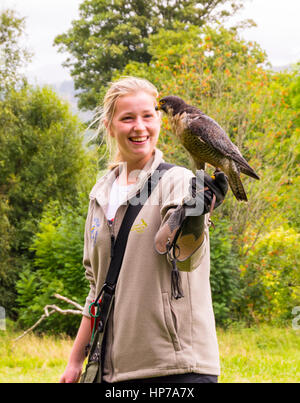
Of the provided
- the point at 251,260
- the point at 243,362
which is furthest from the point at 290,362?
the point at 251,260

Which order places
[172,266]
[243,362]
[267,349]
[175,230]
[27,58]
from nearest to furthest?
[175,230] < [172,266] < [243,362] < [267,349] < [27,58]

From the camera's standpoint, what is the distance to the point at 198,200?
4.94 feet

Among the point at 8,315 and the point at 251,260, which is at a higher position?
the point at 251,260

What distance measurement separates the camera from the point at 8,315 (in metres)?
11.3

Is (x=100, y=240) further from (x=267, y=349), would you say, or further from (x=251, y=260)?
(x=251, y=260)

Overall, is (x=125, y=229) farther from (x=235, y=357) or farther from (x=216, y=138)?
(x=235, y=357)

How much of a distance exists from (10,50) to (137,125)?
1166 cm

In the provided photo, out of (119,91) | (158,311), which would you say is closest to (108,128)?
(119,91)

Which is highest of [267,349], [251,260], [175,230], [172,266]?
[175,230]

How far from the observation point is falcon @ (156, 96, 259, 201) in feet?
7.19

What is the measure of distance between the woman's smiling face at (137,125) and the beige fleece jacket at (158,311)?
0.20m

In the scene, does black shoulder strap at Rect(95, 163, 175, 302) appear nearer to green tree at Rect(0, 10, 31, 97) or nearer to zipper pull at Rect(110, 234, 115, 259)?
zipper pull at Rect(110, 234, 115, 259)

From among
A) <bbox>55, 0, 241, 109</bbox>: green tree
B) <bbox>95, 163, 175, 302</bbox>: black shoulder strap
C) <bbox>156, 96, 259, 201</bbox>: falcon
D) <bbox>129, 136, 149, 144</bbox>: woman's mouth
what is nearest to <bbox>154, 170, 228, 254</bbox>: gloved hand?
<bbox>95, 163, 175, 302</bbox>: black shoulder strap
